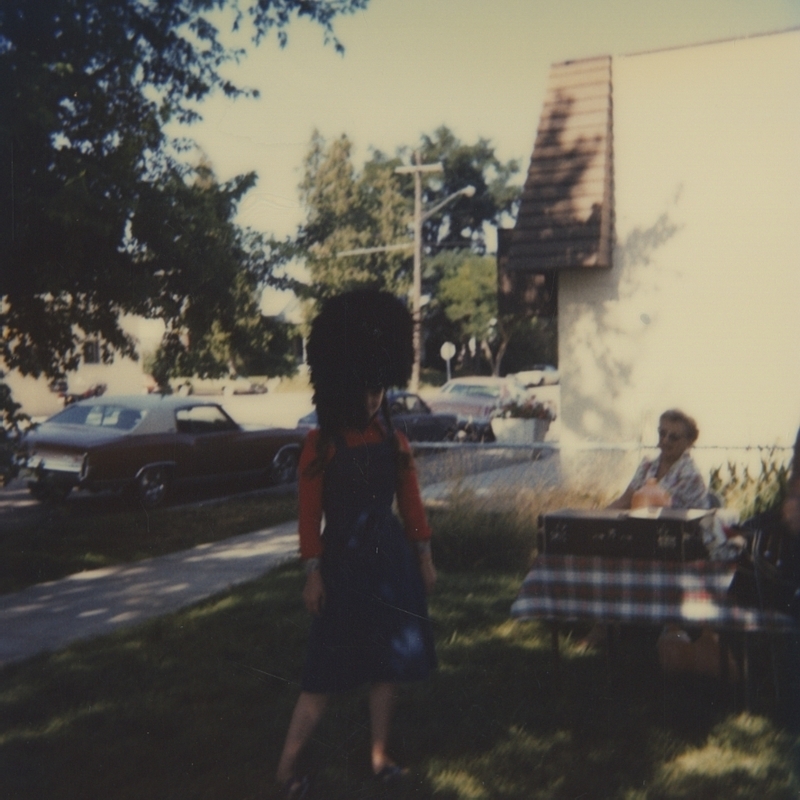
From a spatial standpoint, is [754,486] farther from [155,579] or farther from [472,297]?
[472,297]

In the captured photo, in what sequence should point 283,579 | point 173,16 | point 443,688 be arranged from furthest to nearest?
point 283,579 → point 173,16 → point 443,688

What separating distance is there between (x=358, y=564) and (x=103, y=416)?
20.2 ft

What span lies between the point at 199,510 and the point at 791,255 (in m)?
6.43

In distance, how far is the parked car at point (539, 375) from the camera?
50.8 feet

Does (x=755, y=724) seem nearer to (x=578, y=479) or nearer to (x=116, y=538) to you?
(x=578, y=479)

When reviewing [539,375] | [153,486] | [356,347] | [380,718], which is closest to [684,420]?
[356,347]

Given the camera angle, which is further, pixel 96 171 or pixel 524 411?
pixel 524 411

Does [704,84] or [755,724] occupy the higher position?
[704,84]

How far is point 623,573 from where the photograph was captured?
4105 millimetres

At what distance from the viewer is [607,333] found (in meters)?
9.52

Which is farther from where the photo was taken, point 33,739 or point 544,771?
point 33,739

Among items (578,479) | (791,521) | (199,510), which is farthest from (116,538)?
(791,521)

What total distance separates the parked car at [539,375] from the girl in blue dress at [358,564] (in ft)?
38.2

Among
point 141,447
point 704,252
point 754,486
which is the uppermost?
point 704,252
